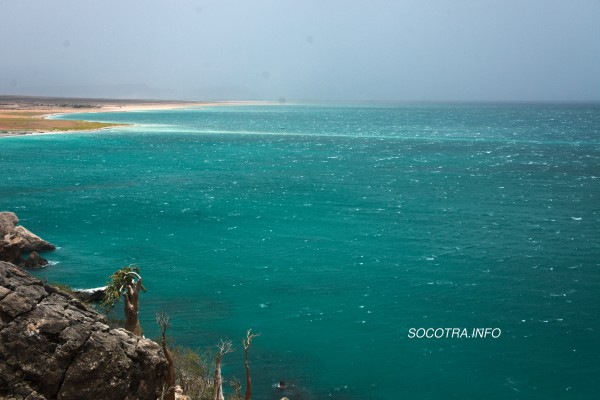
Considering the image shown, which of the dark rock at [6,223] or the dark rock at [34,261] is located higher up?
the dark rock at [6,223]

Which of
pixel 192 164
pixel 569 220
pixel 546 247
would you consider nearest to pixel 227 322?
pixel 546 247

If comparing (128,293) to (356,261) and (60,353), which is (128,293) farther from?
(356,261)

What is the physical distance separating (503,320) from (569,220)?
113 feet

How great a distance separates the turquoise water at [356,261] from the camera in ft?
128

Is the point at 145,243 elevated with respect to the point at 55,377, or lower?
lower

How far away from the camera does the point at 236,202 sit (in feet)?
290

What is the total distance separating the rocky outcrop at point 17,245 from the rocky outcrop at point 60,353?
96.2 feet

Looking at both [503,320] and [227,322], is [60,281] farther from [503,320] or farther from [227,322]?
[503,320]

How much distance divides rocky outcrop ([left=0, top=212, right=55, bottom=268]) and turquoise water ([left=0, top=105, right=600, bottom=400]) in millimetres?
2192
